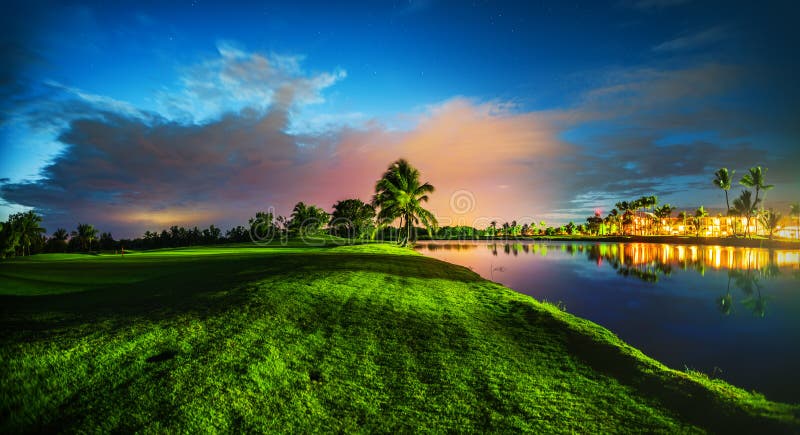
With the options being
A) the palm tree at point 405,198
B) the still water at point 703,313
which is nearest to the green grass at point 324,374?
the still water at point 703,313

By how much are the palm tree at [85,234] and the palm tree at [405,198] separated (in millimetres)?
87186

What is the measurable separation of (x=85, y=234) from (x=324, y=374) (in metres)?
110

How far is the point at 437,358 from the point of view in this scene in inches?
230

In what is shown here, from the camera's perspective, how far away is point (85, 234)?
264 feet

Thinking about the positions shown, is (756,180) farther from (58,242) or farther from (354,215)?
(58,242)

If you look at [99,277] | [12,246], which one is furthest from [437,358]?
[12,246]

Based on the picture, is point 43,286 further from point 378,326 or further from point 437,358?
point 437,358

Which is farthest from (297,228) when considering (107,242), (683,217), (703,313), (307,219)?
(683,217)

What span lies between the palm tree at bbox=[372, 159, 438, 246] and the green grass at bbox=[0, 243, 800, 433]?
27.5 m

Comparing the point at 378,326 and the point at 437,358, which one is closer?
the point at 437,358

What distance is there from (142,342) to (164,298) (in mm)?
3531

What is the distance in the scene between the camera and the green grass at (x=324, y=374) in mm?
3969

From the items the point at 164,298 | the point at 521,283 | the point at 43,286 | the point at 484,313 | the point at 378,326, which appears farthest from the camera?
the point at 521,283

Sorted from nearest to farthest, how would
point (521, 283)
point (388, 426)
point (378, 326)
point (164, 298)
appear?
1. point (388, 426)
2. point (378, 326)
3. point (164, 298)
4. point (521, 283)
